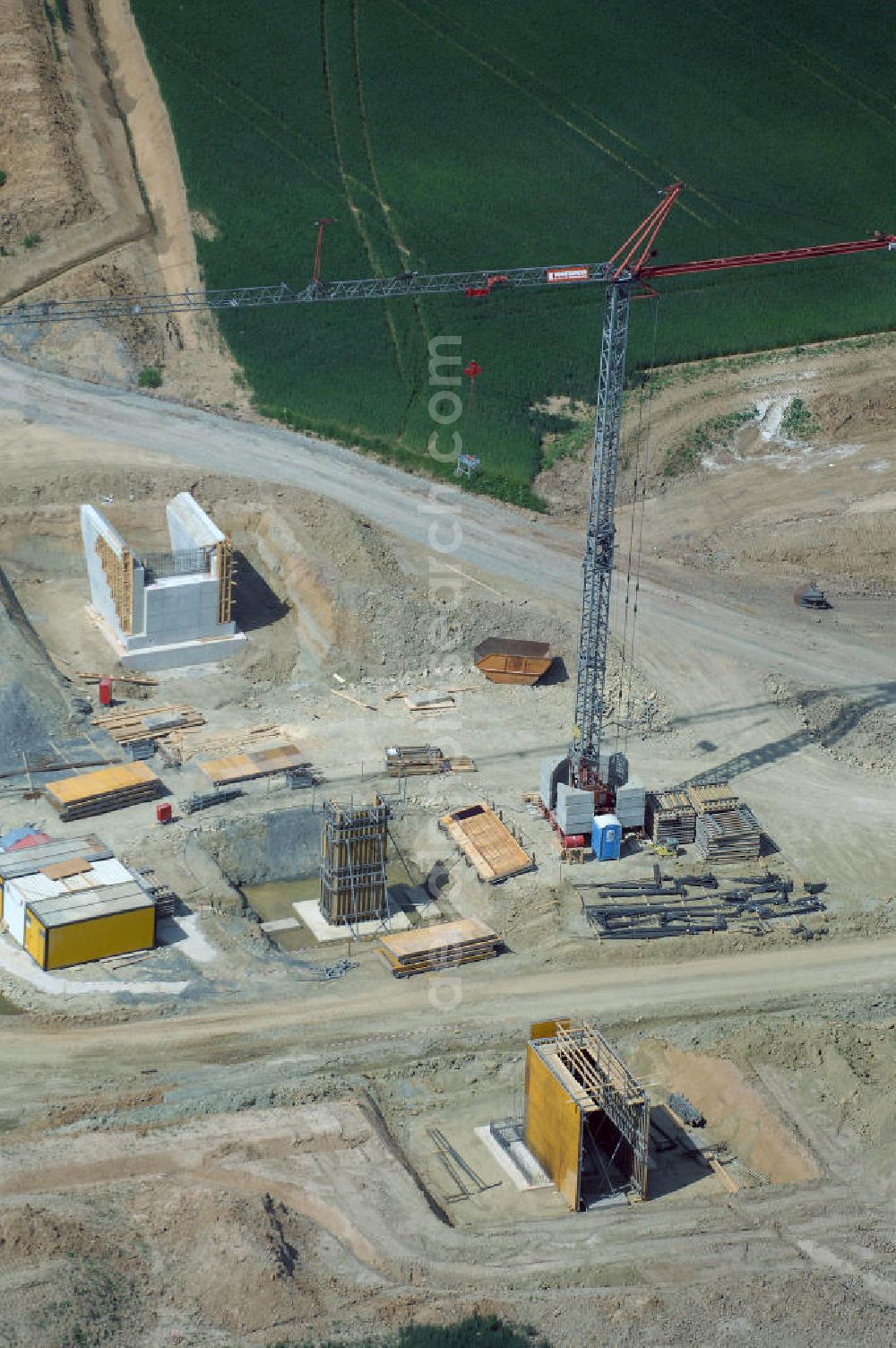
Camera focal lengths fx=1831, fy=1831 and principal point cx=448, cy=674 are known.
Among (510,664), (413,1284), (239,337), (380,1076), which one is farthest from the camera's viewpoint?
(239,337)

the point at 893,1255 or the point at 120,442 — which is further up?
the point at 120,442

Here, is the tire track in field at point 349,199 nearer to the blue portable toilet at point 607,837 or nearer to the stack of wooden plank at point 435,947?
the blue portable toilet at point 607,837

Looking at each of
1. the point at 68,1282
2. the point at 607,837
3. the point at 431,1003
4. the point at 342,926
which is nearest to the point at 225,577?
the point at 342,926

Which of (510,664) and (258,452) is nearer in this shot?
(510,664)

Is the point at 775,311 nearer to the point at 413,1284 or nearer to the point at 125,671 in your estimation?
the point at 125,671

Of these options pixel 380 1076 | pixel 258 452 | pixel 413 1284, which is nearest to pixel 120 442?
pixel 258 452

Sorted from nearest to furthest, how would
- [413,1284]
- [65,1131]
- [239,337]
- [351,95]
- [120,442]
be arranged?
[413,1284]
[65,1131]
[120,442]
[239,337]
[351,95]

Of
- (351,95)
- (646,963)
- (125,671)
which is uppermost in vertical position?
(351,95)
